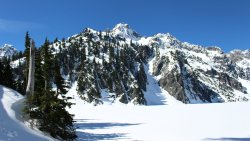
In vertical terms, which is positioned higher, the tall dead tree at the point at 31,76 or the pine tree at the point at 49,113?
the tall dead tree at the point at 31,76

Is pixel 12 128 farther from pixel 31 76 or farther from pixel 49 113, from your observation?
pixel 31 76

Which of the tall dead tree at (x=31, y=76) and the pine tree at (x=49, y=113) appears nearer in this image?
the pine tree at (x=49, y=113)

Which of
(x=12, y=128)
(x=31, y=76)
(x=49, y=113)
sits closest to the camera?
(x=12, y=128)

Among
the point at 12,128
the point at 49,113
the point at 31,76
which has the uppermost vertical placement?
the point at 31,76

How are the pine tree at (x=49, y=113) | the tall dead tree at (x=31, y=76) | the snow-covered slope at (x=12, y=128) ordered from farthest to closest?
the tall dead tree at (x=31, y=76) → the pine tree at (x=49, y=113) → the snow-covered slope at (x=12, y=128)

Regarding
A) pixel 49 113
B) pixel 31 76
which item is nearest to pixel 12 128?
pixel 49 113

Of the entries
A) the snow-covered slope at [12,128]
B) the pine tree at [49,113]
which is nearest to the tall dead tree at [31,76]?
the pine tree at [49,113]

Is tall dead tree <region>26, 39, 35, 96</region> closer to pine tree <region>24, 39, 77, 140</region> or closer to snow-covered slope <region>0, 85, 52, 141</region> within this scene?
pine tree <region>24, 39, 77, 140</region>

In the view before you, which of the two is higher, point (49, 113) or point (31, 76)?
point (31, 76)

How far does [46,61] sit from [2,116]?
24283 mm

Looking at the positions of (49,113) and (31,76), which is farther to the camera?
(31,76)

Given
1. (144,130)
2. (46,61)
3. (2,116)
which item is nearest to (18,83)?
(46,61)

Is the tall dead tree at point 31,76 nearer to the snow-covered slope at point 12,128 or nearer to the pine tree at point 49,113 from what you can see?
the pine tree at point 49,113

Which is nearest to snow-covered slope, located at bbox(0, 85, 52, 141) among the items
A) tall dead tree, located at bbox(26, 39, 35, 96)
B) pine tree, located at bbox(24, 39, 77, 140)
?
pine tree, located at bbox(24, 39, 77, 140)
